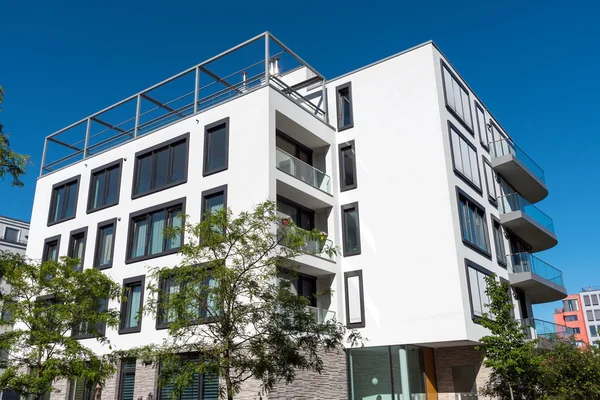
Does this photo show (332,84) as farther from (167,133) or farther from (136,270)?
(136,270)

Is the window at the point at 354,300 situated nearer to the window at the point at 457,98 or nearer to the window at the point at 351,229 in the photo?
the window at the point at 351,229

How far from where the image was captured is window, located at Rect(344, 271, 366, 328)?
872 inches

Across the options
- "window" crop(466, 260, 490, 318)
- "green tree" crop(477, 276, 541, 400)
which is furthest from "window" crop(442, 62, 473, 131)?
"green tree" crop(477, 276, 541, 400)

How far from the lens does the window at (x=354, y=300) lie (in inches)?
872

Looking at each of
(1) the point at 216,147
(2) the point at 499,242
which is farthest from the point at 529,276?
(1) the point at 216,147

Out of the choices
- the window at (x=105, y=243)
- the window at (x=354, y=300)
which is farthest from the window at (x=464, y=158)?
the window at (x=105, y=243)

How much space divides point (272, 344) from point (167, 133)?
44.7ft

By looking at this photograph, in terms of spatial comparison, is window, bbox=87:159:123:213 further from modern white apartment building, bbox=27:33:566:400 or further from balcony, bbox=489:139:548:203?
balcony, bbox=489:139:548:203

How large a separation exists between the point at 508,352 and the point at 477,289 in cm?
337

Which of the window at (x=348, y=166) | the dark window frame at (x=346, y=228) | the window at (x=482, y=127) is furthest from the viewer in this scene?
the window at (x=482, y=127)

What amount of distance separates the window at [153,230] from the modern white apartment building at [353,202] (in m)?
0.07

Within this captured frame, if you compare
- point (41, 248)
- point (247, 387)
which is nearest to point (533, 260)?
point (247, 387)

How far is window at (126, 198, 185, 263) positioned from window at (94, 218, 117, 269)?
1242 mm

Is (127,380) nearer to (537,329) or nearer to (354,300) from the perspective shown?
(354,300)
